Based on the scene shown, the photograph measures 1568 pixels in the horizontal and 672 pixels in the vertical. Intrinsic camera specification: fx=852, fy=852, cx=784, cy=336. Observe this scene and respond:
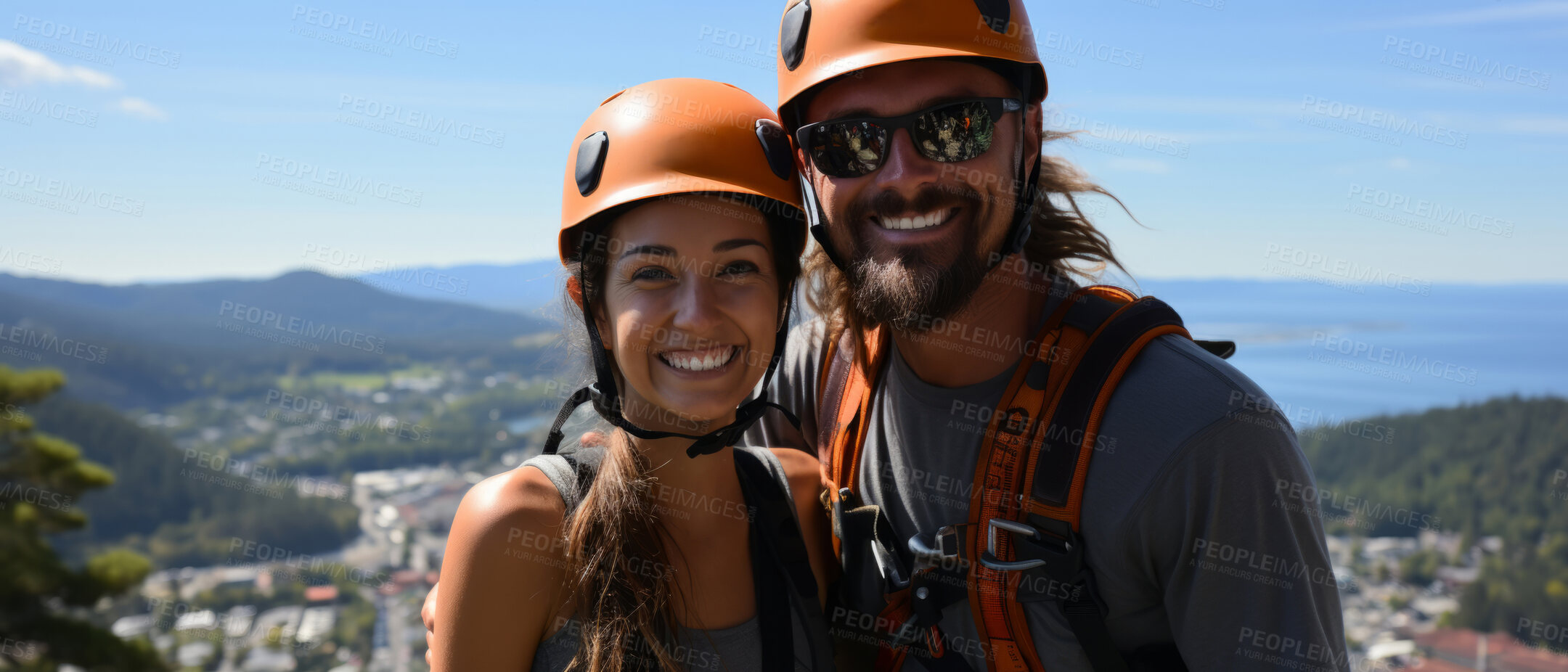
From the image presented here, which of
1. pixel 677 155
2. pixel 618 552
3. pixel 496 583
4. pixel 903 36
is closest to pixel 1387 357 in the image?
pixel 903 36

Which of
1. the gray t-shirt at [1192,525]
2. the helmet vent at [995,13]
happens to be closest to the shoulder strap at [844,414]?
the gray t-shirt at [1192,525]

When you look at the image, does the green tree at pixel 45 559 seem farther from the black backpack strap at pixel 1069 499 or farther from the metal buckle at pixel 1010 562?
the black backpack strap at pixel 1069 499

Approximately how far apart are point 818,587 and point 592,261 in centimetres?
168

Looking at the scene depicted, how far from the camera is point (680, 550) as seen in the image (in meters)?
3.39

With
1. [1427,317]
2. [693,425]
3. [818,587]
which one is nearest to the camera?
[693,425]

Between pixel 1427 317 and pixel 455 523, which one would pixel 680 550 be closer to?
pixel 455 523

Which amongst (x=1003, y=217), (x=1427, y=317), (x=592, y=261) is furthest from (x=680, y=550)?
(x=1427, y=317)

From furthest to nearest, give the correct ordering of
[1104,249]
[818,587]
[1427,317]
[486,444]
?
[1427,317] < [486,444] < [1104,249] < [818,587]

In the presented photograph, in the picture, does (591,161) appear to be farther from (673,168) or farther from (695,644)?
(695,644)

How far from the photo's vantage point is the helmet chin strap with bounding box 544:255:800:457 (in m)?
3.32

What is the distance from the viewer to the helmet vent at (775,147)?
11.0 feet

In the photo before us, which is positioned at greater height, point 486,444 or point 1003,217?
point 1003,217

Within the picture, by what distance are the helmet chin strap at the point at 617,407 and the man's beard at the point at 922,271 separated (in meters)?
0.38

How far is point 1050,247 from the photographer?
3945 millimetres
